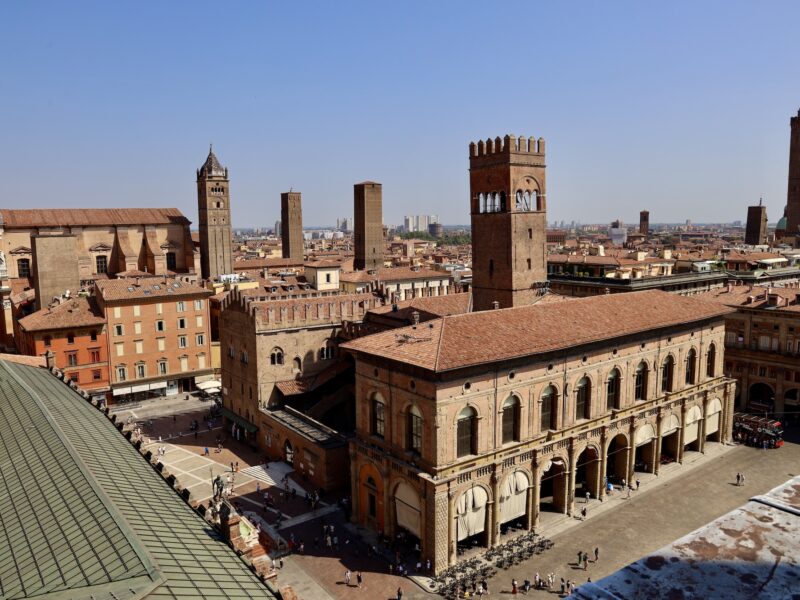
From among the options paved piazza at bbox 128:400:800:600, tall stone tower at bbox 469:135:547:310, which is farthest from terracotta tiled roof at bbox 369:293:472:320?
paved piazza at bbox 128:400:800:600

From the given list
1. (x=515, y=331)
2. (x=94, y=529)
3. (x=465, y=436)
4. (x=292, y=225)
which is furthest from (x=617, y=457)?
(x=292, y=225)

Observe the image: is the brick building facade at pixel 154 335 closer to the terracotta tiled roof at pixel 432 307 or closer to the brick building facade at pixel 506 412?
the terracotta tiled roof at pixel 432 307

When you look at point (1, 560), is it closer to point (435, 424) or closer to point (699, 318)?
point (435, 424)

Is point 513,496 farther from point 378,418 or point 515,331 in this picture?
point 515,331

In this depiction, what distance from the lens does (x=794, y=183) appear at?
135 meters

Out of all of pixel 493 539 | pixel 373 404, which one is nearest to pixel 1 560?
pixel 373 404

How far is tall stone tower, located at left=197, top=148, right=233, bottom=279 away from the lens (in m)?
92.8

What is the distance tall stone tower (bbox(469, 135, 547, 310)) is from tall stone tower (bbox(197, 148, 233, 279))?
56375 millimetres

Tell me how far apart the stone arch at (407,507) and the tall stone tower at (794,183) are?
127 meters

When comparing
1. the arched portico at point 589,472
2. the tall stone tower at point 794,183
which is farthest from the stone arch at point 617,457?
the tall stone tower at point 794,183

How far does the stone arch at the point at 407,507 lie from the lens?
30922 millimetres

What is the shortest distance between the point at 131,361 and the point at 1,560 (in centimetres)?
4791

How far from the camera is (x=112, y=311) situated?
58.2 metres

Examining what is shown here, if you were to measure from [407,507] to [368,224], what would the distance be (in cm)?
7841
